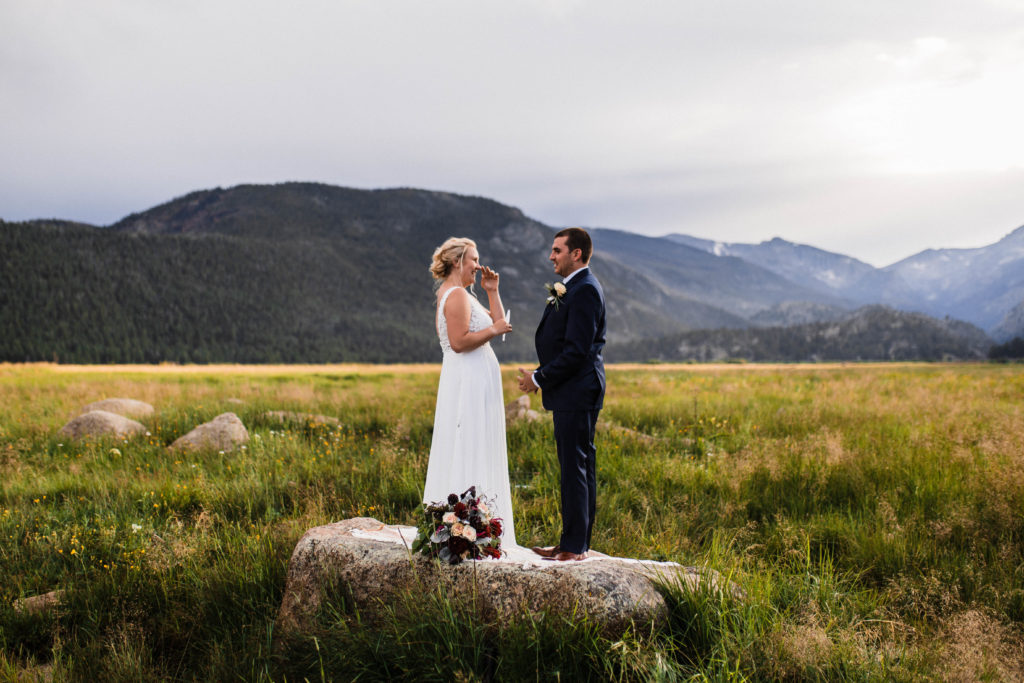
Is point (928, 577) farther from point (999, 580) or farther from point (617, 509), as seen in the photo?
point (617, 509)

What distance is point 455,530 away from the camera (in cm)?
404

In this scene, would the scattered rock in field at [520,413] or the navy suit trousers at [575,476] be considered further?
the scattered rock in field at [520,413]

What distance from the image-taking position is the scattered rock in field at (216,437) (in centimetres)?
1062

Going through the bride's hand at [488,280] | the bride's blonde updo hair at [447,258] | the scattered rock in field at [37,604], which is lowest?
the scattered rock in field at [37,604]

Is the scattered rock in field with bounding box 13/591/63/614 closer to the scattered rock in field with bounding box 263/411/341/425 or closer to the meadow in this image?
the meadow

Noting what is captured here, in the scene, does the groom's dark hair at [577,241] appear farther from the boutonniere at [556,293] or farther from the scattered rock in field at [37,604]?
the scattered rock in field at [37,604]

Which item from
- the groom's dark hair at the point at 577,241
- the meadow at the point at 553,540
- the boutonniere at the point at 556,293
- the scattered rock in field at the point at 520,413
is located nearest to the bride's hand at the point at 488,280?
the boutonniere at the point at 556,293

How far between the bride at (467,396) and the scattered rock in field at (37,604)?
10.8ft

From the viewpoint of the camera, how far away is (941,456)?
8.41 metres

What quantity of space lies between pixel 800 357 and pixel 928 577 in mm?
192125

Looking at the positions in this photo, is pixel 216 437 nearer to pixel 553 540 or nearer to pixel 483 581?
pixel 553 540

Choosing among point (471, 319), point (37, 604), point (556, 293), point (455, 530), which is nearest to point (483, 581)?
point (455, 530)

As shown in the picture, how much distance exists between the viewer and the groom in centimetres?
491

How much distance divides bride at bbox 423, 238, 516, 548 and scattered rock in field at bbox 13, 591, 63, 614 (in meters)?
3.29
